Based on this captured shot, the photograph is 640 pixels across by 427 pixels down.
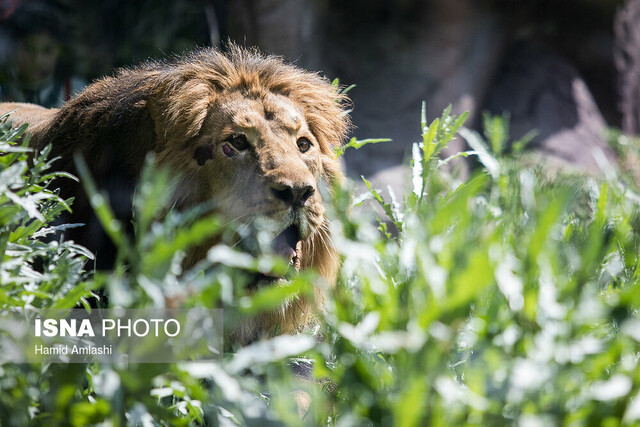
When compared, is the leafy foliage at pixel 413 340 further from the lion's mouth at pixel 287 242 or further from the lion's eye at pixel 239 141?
the lion's eye at pixel 239 141

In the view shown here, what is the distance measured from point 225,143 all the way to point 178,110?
8.8 inches

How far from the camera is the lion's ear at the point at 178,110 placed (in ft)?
7.46

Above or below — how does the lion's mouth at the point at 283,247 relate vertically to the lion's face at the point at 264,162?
below

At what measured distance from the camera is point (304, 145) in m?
2.39

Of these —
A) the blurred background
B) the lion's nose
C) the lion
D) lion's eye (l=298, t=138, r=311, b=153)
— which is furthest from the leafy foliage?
the blurred background

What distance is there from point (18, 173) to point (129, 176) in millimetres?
869

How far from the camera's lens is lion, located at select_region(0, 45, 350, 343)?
6.91ft

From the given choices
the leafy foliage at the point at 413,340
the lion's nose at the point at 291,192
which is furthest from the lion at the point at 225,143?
the leafy foliage at the point at 413,340

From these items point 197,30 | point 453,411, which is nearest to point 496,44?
point 197,30

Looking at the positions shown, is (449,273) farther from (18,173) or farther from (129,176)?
(129,176)

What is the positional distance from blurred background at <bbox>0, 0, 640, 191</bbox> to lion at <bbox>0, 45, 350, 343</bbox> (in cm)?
250

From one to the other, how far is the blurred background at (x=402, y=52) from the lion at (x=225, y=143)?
250 cm

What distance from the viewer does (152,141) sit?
2.30 meters

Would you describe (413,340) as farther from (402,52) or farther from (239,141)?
(402,52)
